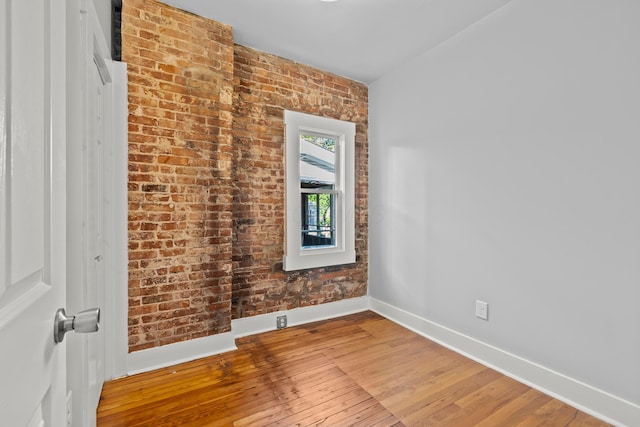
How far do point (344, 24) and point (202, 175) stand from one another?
173cm

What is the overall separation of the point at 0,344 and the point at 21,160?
283 mm

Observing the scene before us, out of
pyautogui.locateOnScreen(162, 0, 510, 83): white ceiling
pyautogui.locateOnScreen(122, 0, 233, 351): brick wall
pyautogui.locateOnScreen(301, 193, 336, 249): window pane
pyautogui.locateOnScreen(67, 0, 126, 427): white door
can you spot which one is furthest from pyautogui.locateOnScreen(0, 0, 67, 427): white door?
pyautogui.locateOnScreen(301, 193, 336, 249): window pane

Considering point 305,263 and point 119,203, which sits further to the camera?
point 305,263

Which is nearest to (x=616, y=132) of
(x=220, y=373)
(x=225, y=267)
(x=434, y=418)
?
(x=434, y=418)

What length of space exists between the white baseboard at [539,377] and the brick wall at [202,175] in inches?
52.9

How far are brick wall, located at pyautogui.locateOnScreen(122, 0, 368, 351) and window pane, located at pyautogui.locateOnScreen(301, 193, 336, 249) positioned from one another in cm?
60

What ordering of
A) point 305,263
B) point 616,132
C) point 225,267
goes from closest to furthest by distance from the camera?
point 616,132 → point 225,267 → point 305,263

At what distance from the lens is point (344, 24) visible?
8.09 ft

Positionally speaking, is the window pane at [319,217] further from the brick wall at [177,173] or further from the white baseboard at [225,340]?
the brick wall at [177,173]

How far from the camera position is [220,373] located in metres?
2.19

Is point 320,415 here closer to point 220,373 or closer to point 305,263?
point 220,373

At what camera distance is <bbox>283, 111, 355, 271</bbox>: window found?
119 inches

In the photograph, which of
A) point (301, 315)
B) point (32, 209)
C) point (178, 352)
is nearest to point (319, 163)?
point (301, 315)

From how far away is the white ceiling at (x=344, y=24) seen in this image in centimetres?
224
